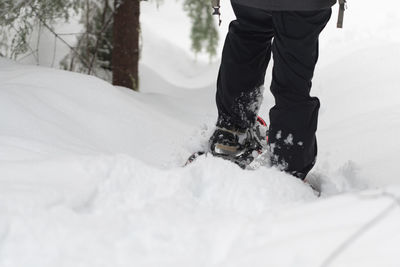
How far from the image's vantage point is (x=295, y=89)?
8.48 feet

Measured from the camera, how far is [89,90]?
3.96 meters

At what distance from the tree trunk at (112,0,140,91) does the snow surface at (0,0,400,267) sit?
2.12 m

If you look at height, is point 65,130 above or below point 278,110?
below

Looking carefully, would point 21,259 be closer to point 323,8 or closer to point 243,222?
point 243,222

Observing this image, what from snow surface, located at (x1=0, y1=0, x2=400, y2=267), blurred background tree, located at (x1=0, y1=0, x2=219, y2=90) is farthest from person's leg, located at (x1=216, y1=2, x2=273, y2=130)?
blurred background tree, located at (x1=0, y1=0, x2=219, y2=90)

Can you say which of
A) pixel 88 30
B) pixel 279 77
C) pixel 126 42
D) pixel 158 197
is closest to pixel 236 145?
pixel 279 77

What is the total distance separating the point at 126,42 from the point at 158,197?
428cm

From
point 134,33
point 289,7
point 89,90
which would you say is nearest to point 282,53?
point 289,7

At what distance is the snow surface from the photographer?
4.76 feet

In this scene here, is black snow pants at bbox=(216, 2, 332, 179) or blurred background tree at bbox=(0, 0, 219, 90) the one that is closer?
black snow pants at bbox=(216, 2, 332, 179)

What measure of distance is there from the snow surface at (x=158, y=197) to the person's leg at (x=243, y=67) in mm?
334

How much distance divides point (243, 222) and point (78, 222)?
55 centimetres

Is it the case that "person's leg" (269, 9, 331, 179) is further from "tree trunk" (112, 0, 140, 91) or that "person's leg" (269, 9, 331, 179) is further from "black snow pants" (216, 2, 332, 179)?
"tree trunk" (112, 0, 140, 91)

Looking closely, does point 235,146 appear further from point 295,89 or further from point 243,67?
point 295,89
